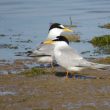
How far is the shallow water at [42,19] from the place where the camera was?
1527 centimetres

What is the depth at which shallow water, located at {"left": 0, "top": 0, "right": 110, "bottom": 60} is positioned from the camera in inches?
601

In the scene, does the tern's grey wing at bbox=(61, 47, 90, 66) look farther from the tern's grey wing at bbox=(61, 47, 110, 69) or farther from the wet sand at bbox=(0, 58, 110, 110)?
the wet sand at bbox=(0, 58, 110, 110)

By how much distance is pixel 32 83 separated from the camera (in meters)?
10.3

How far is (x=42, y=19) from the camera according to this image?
1995 cm

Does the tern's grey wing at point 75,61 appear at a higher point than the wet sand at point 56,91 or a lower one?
higher

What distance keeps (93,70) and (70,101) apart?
284 centimetres

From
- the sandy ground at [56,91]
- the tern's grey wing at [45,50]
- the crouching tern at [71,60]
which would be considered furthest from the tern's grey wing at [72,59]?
the tern's grey wing at [45,50]

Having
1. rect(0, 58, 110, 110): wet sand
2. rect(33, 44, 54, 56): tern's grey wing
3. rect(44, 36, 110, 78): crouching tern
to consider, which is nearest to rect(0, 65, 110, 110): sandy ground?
rect(0, 58, 110, 110): wet sand

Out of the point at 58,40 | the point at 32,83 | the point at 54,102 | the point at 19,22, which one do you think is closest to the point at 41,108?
the point at 54,102

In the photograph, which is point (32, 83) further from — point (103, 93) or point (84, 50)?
point (84, 50)

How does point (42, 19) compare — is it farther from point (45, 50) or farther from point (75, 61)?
point (75, 61)


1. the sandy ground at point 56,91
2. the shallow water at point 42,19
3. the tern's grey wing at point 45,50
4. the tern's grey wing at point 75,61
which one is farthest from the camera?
the shallow water at point 42,19

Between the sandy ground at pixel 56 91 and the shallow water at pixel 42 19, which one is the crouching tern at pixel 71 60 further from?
the shallow water at pixel 42 19

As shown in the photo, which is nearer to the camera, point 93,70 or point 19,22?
point 93,70
